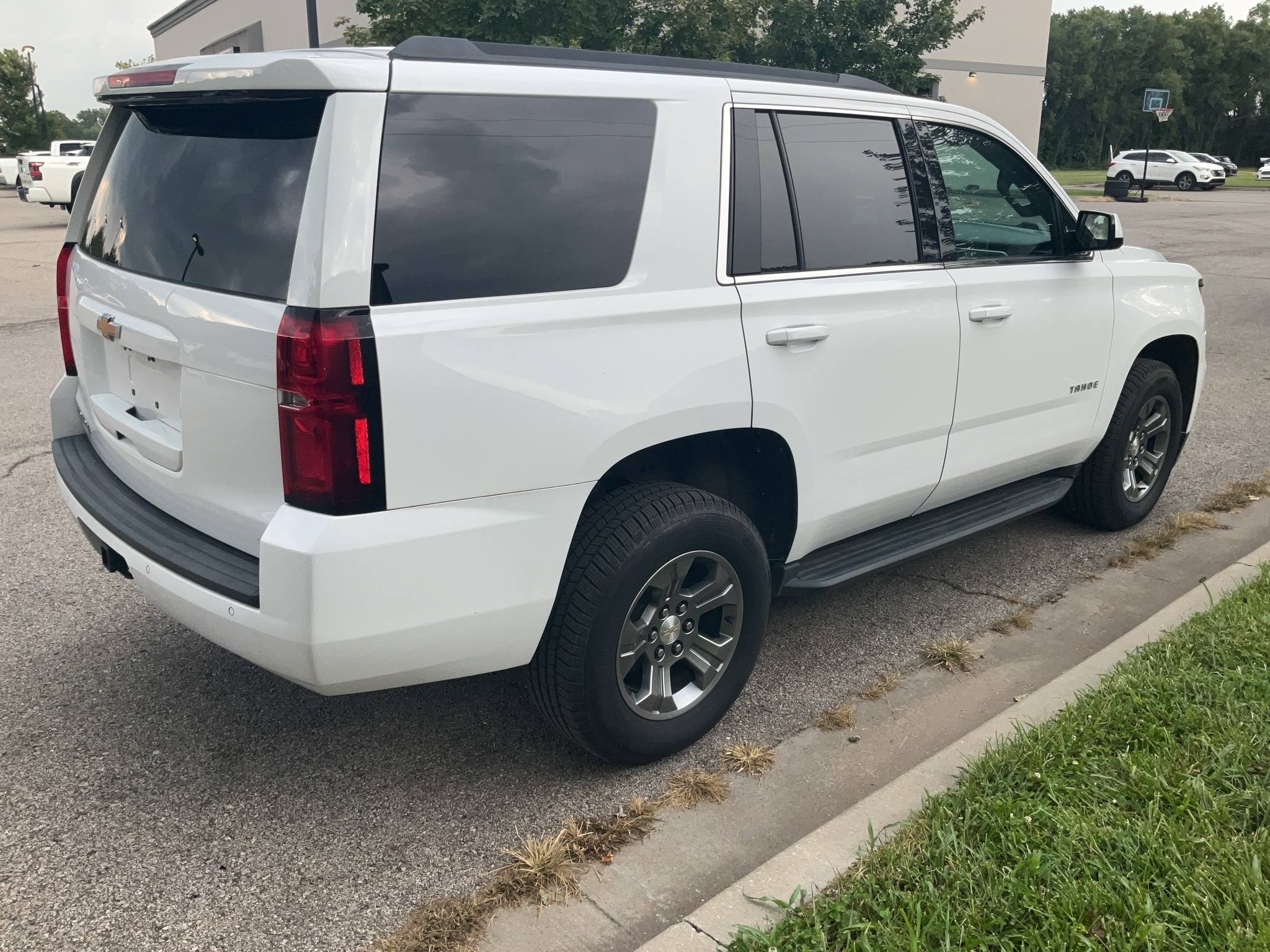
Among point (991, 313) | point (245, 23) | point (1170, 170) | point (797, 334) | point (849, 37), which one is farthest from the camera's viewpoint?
point (245, 23)

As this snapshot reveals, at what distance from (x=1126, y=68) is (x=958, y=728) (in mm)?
91501

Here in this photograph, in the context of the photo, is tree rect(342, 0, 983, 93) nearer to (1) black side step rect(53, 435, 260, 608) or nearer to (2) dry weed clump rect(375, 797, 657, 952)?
(1) black side step rect(53, 435, 260, 608)

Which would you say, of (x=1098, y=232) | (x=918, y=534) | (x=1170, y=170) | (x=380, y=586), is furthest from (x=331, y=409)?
(x=1170, y=170)

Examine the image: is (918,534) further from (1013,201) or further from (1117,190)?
(1117,190)

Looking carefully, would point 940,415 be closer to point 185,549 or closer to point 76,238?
point 185,549

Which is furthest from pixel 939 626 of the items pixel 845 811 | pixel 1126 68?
pixel 1126 68

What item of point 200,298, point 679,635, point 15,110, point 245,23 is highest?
point 245,23

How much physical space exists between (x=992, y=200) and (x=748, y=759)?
2374 millimetres

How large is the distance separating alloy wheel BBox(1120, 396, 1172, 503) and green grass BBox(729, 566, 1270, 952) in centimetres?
191

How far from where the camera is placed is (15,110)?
60.3m

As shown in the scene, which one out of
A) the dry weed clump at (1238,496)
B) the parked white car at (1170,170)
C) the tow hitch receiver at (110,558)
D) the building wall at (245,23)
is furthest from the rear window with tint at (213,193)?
the parked white car at (1170,170)

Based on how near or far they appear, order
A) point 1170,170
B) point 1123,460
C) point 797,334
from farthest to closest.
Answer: point 1170,170 < point 1123,460 < point 797,334

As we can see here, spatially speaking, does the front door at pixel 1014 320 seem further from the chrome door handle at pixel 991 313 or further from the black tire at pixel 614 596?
the black tire at pixel 614 596

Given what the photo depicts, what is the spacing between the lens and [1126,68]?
81.2 metres
